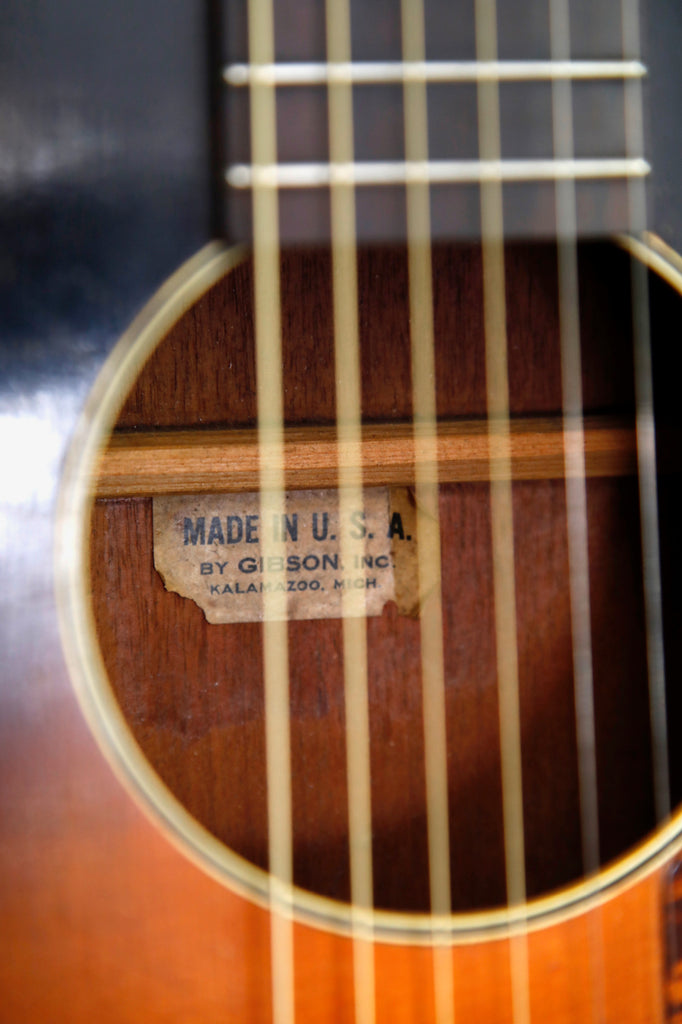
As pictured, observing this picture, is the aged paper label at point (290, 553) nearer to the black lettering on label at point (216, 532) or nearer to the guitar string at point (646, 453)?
the black lettering on label at point (216, 532)

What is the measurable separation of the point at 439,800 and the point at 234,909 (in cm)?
27

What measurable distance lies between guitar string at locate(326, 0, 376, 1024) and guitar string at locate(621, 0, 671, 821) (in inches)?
5.6

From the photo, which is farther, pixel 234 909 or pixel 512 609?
pixel 512 609

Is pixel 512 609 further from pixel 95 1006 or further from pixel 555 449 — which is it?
pixel 95 1006

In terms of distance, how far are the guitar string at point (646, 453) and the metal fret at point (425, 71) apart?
0.7 inches

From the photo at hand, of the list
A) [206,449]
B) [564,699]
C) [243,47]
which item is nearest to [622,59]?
[243,47]

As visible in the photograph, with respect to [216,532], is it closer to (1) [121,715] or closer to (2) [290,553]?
(2) [290,553]

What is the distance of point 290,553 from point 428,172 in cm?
28

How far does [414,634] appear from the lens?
0.63 metres

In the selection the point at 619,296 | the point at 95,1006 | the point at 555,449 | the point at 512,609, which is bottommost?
the point at 95,1006

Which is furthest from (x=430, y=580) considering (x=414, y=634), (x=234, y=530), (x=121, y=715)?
(x=121, y=715)

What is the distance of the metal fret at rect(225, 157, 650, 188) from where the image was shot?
40cm

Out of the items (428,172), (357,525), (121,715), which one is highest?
(428,172)

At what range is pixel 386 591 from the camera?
0.62 m
